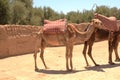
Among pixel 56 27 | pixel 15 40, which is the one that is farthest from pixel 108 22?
pixel 15 40

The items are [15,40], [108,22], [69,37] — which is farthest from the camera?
[15,40]

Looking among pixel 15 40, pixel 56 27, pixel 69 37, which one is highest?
pixel 56 27

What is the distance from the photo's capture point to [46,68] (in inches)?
496

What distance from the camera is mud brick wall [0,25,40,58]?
1661 cm

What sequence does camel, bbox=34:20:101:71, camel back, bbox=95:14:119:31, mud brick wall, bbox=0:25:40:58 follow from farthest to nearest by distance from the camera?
mud brick wall, bbox=0:25:40:58 < camel back, bbox=95:14:119:31 < camel, bbox=34:20:101:71

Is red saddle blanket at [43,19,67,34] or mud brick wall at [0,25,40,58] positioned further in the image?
mud brick wall at [0,25,40,58]

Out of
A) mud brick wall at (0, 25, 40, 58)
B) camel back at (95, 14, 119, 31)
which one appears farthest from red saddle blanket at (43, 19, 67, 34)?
mud brick wall at (0, 25, 40, 58)

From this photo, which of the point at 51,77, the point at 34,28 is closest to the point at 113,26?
the point at 51,77

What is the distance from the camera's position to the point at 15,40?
17422 mm

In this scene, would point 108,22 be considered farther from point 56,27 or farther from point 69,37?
point 56,27

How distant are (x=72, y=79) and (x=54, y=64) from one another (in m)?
4.13

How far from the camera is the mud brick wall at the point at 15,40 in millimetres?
16609

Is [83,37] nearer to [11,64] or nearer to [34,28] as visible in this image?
[11,64]

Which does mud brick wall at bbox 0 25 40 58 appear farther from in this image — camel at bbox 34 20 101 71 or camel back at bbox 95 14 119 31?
camel back at bbox 95 14 119 31
